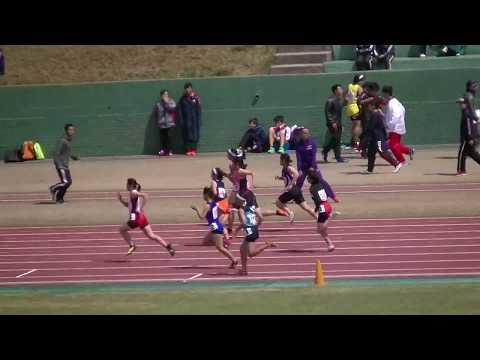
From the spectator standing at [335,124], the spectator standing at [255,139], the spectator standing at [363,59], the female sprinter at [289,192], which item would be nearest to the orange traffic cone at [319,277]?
the female sprinter at [289,192]

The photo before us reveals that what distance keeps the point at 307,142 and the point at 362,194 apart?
429cm

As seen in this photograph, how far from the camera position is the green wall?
31.3 m

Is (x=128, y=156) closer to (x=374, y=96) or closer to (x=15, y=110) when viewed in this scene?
(x=15, y=110)

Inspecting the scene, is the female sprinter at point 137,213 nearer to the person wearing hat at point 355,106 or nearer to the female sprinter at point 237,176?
the female sprinter at point 237,176

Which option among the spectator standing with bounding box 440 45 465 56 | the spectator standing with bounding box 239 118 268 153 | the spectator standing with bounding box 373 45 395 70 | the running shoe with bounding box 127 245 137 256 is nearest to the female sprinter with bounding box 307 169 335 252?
the running shoe with bounding box 127 245 137 256

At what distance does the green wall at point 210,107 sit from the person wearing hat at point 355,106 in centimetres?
101

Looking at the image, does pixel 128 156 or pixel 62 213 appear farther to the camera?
pixel 128 156

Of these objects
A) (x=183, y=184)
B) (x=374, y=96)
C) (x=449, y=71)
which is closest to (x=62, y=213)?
(x=183, y=184)

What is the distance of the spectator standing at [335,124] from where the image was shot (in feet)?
89.6

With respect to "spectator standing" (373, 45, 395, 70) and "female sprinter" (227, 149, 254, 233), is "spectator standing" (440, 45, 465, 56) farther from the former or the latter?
"female sprinter" (227, 149, 254, 233)

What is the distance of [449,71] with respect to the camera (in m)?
31.2

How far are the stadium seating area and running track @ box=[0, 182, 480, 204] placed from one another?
821 centimetres

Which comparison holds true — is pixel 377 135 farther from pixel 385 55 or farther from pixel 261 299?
pixel 261 299
